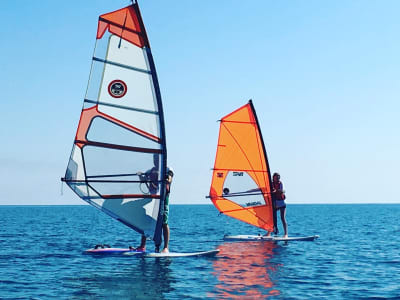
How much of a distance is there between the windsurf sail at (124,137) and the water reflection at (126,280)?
1.32m

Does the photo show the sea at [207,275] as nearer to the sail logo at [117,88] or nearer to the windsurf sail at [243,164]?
the sail logo at [117,88]

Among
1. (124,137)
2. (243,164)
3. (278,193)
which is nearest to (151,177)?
(124,137)

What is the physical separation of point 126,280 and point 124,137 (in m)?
4.47

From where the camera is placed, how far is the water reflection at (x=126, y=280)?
39.0ft

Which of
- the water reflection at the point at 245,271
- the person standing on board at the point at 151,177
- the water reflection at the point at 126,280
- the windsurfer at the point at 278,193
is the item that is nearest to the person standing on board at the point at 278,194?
the windsurfer at the point at 278,193

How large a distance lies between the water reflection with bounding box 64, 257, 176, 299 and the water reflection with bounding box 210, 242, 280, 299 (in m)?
1.53

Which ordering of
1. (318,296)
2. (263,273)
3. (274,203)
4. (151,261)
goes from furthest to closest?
(274,203) < (151,261) < (263,273) < (318,296)

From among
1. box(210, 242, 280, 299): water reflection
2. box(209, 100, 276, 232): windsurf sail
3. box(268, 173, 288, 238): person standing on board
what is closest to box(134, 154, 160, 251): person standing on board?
box(210, 242, 280, 299): water reflection

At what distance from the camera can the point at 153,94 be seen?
15852 mm

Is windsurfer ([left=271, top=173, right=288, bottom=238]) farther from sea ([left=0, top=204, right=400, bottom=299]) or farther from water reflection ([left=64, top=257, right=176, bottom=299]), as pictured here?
water reflection ([left=64, top=257, right=176, bottom=299])

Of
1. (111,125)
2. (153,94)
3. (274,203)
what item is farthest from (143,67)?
(274,203)

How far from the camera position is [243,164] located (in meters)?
25.2

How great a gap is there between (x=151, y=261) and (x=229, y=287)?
4.60 meters

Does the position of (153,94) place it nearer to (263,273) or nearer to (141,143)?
(141,143)
